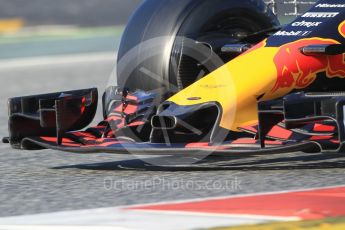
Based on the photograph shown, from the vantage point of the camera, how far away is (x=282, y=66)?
5891 mm

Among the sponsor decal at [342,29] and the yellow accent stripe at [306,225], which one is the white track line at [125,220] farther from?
the sponsor decal at [342,29]

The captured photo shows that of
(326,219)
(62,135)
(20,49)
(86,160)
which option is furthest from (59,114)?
(20,49)

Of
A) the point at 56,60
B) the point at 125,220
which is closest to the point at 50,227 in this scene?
the point at 125,220

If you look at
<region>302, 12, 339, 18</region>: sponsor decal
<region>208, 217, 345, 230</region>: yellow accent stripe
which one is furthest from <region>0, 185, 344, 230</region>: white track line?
<region>302, 12, 339, 18</region>: sponsor decal

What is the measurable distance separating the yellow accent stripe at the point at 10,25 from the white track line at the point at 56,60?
428 cm

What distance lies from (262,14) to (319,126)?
1.72 meters

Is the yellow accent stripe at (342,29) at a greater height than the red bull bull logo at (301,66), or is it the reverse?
the yellow accent stripe at (342,29)

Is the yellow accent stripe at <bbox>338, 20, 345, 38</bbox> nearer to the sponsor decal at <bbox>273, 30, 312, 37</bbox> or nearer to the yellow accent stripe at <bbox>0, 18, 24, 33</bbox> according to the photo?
the sponsor decal at <bbox>273, 30, 312, 37</bbox>

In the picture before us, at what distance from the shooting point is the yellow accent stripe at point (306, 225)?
3.96 meters

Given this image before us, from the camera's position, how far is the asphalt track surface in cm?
508

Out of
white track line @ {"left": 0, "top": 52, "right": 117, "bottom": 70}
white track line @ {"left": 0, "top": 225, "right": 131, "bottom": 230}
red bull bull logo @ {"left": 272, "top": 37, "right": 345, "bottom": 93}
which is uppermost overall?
white track line @ {"left": 0, "top": 52, "right": 117, "bottom": 70}

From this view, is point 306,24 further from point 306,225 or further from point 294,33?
point 306,225

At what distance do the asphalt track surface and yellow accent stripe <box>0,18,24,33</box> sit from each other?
1824cm

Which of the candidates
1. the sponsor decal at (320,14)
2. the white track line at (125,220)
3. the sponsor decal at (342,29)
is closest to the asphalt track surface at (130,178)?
the white track line at (125,220)
